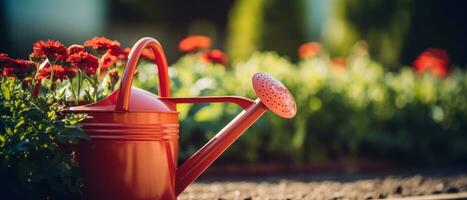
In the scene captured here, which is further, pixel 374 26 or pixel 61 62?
pixel 374 26

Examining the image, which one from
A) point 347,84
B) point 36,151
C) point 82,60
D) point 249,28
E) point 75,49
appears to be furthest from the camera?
point 249,28

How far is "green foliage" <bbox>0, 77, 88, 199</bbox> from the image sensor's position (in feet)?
6.96

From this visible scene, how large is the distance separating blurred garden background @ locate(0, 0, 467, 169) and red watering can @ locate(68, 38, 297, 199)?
75.1 inches

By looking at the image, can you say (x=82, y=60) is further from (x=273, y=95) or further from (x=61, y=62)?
(x=273, y=95)

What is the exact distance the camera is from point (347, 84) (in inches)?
208

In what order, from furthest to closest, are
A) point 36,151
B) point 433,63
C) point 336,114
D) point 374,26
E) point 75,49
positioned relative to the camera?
point 374,26 < point 433,63 < point 336,114 < point 75,49 < point 36,151

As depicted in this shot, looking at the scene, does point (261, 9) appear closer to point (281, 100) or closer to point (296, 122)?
point (296, 122)

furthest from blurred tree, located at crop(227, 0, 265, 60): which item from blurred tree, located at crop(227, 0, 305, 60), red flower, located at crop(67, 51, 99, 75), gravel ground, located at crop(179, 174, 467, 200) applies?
red flower, located at crop(67, 51, 99, 75)

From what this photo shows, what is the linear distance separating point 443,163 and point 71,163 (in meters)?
3.95

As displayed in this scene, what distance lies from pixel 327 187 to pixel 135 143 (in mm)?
1726

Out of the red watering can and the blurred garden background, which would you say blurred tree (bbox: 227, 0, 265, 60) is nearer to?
the blurred garden background

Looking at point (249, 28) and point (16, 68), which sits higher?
point (249, 28)

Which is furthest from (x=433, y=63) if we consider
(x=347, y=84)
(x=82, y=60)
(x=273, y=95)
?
(x=82, y=60)

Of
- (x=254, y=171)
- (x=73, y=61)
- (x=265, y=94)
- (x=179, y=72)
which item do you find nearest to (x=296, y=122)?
(x=254, y=171)
